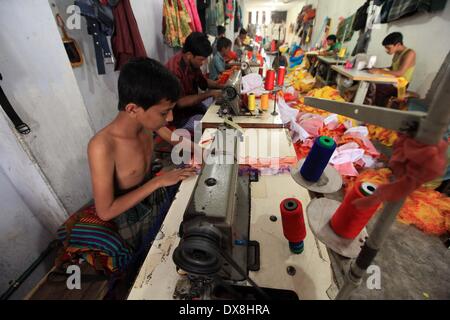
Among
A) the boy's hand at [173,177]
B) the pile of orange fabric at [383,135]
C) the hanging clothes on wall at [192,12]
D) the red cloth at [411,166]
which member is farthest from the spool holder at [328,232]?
the hanging clothes on wall at [192,12]

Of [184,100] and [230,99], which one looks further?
[184,100]

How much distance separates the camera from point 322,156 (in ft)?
2.53

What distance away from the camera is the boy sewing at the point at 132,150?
1086 millimetres

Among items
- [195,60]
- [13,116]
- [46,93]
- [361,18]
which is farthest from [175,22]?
[361,18]

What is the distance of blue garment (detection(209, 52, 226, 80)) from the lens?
4355mm

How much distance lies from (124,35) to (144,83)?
5.67 ft

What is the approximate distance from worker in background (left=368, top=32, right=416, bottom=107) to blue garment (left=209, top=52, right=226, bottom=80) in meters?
2.97

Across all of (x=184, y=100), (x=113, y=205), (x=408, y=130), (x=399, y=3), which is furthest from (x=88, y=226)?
(x=399, y=3)

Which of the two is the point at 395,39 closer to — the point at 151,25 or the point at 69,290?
the point at 151,25

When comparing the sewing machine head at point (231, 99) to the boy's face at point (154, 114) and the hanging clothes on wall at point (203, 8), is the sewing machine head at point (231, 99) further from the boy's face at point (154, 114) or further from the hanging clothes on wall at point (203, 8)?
the hanging clothes on wall at point (203, 8)

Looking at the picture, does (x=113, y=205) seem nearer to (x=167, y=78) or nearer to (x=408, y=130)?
(x=167, y=78)

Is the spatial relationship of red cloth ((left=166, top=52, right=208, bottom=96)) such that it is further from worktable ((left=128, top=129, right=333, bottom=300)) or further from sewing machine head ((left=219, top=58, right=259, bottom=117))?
worktable ((left=128, top=129, right=333, bottom=300))

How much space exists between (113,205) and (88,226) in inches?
7.7

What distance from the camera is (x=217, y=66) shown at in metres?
4.39
